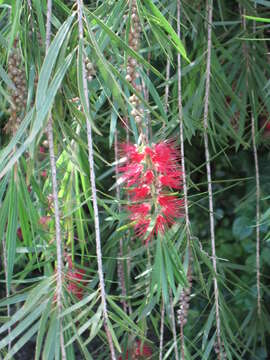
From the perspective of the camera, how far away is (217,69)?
1143mm

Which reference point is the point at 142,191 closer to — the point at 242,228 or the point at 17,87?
the point at 17,87

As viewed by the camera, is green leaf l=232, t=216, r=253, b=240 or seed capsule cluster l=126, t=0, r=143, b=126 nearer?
seed capsule cluster l=126, t=0, r=143, b=126

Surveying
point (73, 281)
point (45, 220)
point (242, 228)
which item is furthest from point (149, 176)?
point (242, 228)

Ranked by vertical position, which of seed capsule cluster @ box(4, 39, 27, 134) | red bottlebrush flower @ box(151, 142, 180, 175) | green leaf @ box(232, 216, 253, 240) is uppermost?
seed capsule cluster @ box(4, 39, 27, 134)

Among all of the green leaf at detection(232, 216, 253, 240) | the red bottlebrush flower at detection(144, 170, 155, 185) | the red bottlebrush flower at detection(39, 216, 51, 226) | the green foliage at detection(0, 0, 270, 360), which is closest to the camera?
the green foliage at detection(0, 0, 270, 360)

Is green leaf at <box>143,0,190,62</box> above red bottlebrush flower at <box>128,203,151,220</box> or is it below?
above

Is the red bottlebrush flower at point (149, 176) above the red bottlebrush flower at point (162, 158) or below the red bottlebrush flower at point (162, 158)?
below

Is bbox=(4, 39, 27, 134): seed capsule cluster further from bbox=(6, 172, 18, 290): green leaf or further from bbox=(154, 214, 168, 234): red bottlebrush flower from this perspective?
bbox=(154, 214, 168, 234): red bottlebrush flower

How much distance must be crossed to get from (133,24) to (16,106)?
179 millimetres

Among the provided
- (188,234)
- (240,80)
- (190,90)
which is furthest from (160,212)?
(240,80)

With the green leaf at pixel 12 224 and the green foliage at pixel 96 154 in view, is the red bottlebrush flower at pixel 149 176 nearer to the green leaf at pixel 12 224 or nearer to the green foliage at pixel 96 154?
the green foliage at pixel 96 154

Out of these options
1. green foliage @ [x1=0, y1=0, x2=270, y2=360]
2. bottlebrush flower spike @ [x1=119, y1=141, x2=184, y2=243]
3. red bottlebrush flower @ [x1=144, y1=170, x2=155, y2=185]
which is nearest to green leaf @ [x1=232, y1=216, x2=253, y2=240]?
green foliage @ [x1=0, y1=0, x2=270, y2=360]

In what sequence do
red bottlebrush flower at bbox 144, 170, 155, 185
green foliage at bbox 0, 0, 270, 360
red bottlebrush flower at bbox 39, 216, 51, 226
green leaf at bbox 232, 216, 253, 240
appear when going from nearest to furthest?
green foliage at bbox 0, 0, 270, 360, red bottlebrush flower at bbox 144, 170, 155, 185, red bottlebrush flower at bbox 39, 216, 51, 226, green leaf at bbox 232, 216, 253, 240

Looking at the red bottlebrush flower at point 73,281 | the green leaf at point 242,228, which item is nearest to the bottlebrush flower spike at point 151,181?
the red bottlebrush flower at point 73,281
